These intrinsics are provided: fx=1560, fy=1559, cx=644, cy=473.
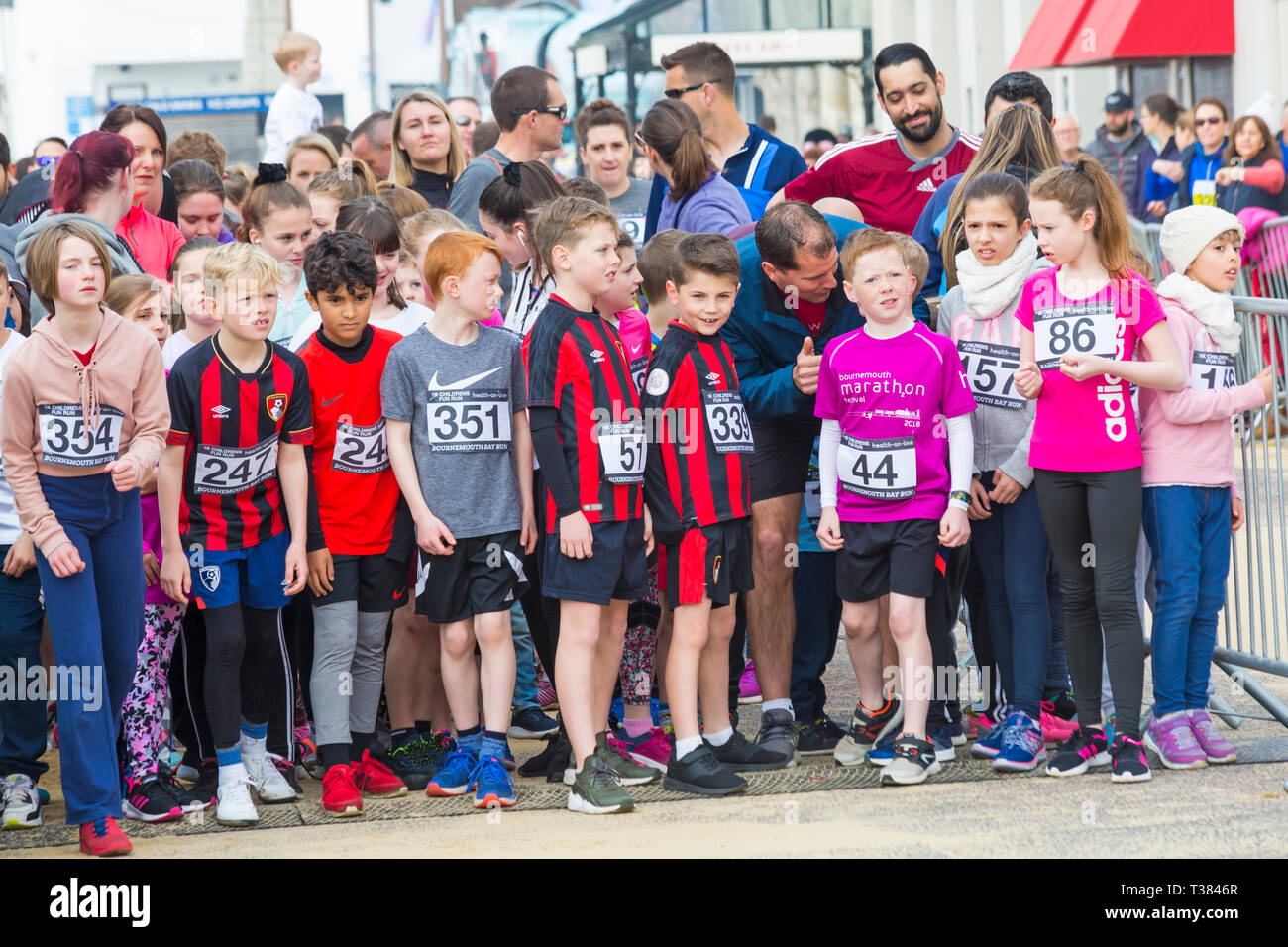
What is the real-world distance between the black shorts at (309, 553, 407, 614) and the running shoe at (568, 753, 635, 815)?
866 millimetres

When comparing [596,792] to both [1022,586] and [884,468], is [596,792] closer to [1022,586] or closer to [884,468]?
[884,468]

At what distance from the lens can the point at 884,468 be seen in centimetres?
508

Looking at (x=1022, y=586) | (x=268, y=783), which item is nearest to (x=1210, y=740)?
(x=1022, y=586)

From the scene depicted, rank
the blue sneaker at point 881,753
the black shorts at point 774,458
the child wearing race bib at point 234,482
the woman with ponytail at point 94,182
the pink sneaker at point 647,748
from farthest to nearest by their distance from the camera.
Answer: the woman with ponytail at point 94,182 → the black shorts at point 774,458 → the pink sneaker at point 647,748 → the blue sneaker at point 881,753 → the child wearing race bib at point 234,482

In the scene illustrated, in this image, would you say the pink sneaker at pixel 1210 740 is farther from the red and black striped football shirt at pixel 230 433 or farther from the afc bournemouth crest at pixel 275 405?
the afc bournemouth crest at pixel 275 405

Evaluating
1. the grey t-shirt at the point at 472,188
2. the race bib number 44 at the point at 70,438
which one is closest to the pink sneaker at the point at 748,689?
the grey t-shirt at the point at 472,188

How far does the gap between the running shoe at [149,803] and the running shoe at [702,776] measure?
155cm

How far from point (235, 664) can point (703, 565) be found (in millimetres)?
1515

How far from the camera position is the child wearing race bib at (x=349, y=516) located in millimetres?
5008

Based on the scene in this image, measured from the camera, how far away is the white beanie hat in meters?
5.12

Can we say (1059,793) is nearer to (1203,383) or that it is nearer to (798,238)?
(1203,383)

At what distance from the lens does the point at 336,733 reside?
16.5 feet

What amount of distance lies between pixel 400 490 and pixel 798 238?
1.57 metres

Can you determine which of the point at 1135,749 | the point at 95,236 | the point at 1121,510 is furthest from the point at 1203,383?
the point at 95,236
